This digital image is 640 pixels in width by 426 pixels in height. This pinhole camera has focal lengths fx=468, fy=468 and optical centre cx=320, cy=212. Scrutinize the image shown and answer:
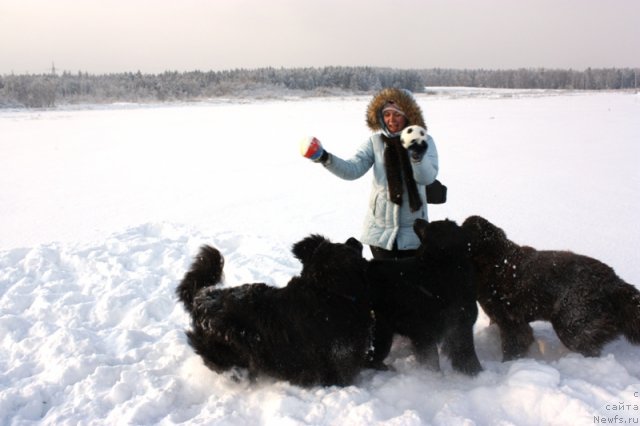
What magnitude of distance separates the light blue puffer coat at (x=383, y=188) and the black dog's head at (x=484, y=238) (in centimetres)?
50

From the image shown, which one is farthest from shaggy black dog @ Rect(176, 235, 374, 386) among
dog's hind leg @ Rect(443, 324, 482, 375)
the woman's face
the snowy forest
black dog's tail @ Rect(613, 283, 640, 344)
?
the snowy forest

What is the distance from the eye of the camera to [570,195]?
9.12m

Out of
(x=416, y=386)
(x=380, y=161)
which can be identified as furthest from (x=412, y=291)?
(x=380, y=161)

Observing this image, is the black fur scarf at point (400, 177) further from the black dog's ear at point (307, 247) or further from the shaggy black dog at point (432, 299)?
the black dog's ear at point (307, 247)

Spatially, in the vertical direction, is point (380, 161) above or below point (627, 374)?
above

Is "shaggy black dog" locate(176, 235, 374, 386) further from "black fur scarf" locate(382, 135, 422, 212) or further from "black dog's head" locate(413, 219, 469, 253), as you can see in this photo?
"black fur scarf" locate(382, 135, 422, 212)

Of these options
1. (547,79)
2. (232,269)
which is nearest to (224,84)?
(232,269)

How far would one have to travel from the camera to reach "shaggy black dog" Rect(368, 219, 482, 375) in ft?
11.9

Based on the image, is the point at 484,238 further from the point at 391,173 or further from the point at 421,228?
the point at 391,173

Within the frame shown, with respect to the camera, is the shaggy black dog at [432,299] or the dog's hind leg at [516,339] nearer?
the shaggy black dog at [432,299]

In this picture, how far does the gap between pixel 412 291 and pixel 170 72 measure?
11602cm

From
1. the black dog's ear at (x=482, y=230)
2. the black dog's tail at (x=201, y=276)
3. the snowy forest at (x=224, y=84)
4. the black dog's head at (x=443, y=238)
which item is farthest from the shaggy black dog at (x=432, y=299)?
the snowy forest at (x=224, y=84)

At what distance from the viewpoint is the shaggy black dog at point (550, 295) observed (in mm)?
3449

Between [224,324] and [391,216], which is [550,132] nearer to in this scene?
[391,216]
